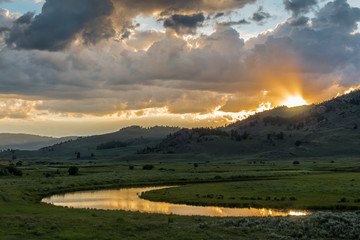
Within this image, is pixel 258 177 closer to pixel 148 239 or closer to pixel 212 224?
pixel 212 224

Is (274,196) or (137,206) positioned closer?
(137,206)

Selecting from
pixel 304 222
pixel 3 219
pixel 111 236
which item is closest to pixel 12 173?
pixel 3 219

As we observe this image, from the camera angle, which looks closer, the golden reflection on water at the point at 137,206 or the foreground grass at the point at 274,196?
the golden reflection on water at the point at 137,206

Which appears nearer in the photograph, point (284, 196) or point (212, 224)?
point (212, 224)

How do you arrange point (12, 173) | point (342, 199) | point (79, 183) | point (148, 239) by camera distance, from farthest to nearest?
point (12, 173) → point (79, 183) → point (342, 199) → point (148, 239)

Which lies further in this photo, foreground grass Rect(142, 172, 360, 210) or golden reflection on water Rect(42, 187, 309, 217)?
foreground grass Rect(142, 172, 360, 210)

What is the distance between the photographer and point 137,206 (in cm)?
5659

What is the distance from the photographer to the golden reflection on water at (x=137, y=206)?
49.5 meters

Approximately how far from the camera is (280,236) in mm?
32562

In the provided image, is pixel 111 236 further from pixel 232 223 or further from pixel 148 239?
pixel 232 223

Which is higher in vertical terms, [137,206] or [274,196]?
[137,206]

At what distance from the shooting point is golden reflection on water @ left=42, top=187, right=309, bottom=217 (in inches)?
1949

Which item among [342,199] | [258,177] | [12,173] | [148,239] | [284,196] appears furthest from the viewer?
[12,173]

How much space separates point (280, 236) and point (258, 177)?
239ft
